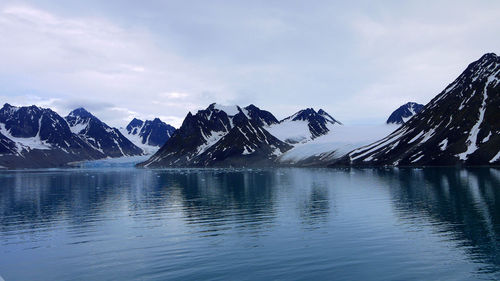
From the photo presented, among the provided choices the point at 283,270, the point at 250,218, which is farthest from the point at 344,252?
the point at 250,218

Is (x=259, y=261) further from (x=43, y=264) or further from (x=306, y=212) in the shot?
(x=306, y=212)

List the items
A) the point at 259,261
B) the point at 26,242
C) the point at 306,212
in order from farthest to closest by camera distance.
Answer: the point at 306,212 → the point at 26,242 → the point at 259,261

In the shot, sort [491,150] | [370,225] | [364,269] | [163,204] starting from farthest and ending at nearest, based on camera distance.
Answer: [491,150] < [163,204] < [370,225] < [364,269]

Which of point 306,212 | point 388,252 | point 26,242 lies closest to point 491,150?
point 306,212

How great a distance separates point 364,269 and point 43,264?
973 inches

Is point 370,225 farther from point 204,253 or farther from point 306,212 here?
point 204,253

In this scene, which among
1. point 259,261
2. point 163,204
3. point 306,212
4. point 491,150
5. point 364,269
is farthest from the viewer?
point 491,150

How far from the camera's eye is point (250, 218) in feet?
170

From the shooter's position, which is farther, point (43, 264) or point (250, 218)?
point (250, 218)

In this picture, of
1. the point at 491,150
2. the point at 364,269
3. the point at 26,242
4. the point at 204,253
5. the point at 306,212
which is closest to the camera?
the point at 364,269

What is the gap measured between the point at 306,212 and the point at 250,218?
29.4ft

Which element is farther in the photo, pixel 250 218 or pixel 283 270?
pixel 250 218

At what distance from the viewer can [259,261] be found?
29969 millimetres

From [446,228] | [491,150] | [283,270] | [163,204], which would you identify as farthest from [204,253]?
[491,150]
